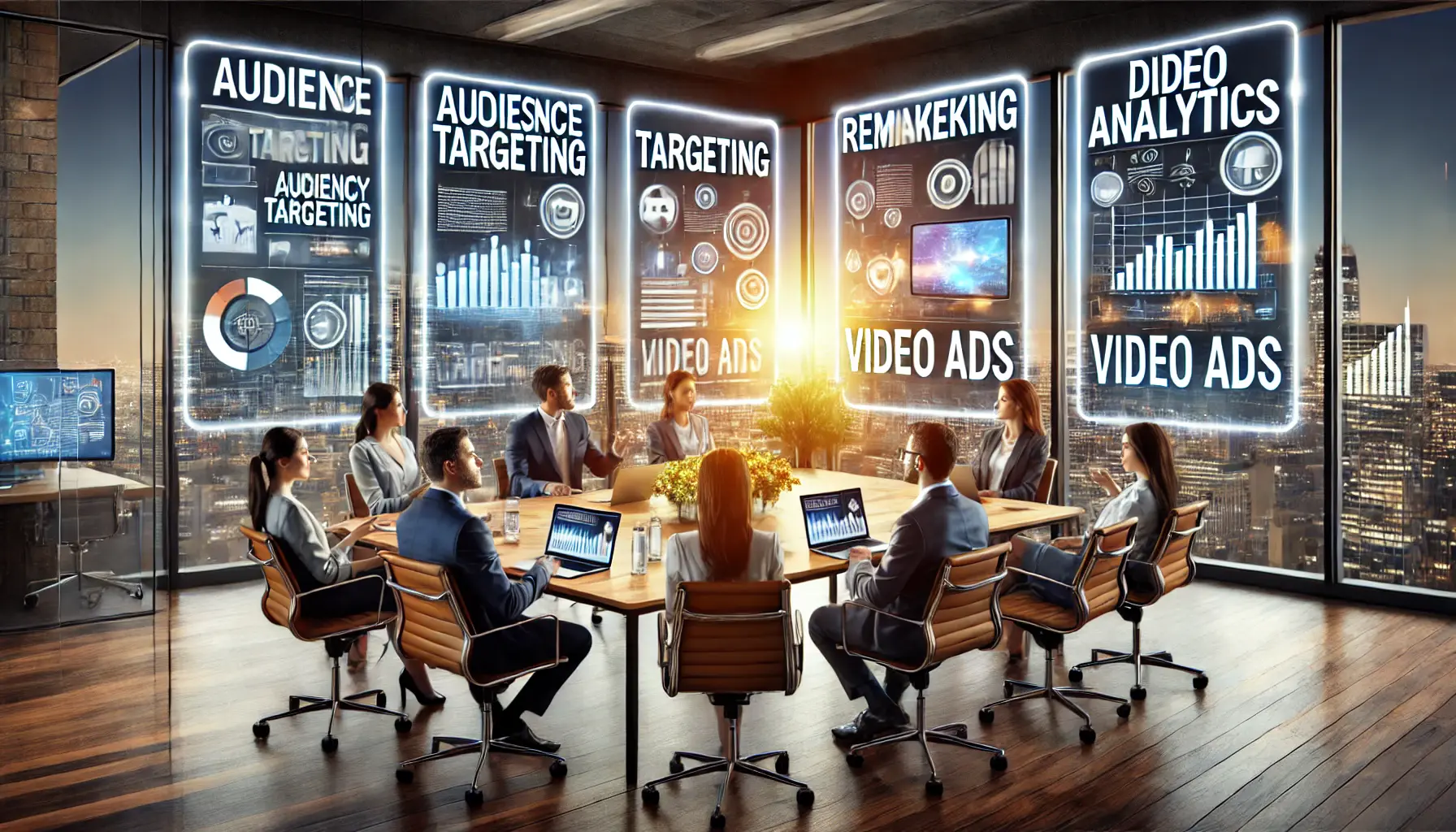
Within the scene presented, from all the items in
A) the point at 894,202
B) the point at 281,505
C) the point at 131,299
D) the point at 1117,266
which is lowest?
the point at 281,505

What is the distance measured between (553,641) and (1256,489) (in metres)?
5.13

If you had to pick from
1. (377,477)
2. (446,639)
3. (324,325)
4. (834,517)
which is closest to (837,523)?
(834,517)

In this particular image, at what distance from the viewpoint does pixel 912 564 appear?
14.4ft

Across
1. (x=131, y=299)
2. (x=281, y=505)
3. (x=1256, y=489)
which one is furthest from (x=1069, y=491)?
(x=131, y=299)

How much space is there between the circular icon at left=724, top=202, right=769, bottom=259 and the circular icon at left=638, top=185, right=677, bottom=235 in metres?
0.54

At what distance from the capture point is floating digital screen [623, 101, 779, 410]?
31.3ft

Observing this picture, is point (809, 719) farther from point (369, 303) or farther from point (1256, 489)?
point (369, 303)

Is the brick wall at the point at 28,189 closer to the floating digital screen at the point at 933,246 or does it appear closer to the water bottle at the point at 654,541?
the water bottle at the point at 654,541

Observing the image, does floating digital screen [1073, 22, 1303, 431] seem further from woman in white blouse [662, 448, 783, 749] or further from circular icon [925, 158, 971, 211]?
woman in white blouse [662, 448, 783, 749]

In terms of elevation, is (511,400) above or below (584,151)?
below

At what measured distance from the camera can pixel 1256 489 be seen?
7.68 meters

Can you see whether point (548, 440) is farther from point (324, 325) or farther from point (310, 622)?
point (310, 622)

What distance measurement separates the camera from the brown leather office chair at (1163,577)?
533cm

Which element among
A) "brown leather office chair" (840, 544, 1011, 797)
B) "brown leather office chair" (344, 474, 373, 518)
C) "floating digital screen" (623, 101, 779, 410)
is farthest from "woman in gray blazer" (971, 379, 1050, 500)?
"floating digital screen" (623, 101, 779, 410)
